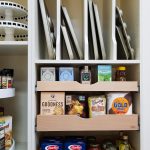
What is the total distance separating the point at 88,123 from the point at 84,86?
177 mm

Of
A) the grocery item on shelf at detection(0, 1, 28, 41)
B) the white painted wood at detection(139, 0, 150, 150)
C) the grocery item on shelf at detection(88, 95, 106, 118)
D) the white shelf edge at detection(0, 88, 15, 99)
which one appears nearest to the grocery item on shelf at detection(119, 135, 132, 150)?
the white painted wood at detection(139, 0, 150, 150)

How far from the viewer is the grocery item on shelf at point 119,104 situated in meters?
1.07

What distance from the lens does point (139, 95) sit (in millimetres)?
1057

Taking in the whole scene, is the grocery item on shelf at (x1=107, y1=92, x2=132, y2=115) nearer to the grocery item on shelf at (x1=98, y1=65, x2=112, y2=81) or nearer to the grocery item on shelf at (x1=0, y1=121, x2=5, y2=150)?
the grocery item on shelf at (x1=98, y1=65, x2=112, y2=81)

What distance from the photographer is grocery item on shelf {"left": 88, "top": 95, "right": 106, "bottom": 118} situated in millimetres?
1067

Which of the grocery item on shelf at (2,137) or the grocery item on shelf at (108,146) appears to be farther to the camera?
the grocery item on shelf at (108,146)

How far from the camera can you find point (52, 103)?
1.05 metres

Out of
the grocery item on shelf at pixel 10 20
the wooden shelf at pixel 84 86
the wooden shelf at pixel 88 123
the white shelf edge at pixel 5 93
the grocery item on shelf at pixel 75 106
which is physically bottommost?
the wooden shelf at pixel 88 123

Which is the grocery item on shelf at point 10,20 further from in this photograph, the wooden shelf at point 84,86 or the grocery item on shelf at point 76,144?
the grocery item on shelf at point 76,144

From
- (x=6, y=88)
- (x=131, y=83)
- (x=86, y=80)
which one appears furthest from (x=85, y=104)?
(x=6, y=88)

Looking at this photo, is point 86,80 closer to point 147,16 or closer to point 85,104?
point 85,104

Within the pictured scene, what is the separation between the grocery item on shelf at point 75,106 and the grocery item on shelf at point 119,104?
131mm

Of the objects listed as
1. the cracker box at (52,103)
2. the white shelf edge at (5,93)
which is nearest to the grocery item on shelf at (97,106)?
the cracker box at (52,103)

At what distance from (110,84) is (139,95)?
6.0 inches
